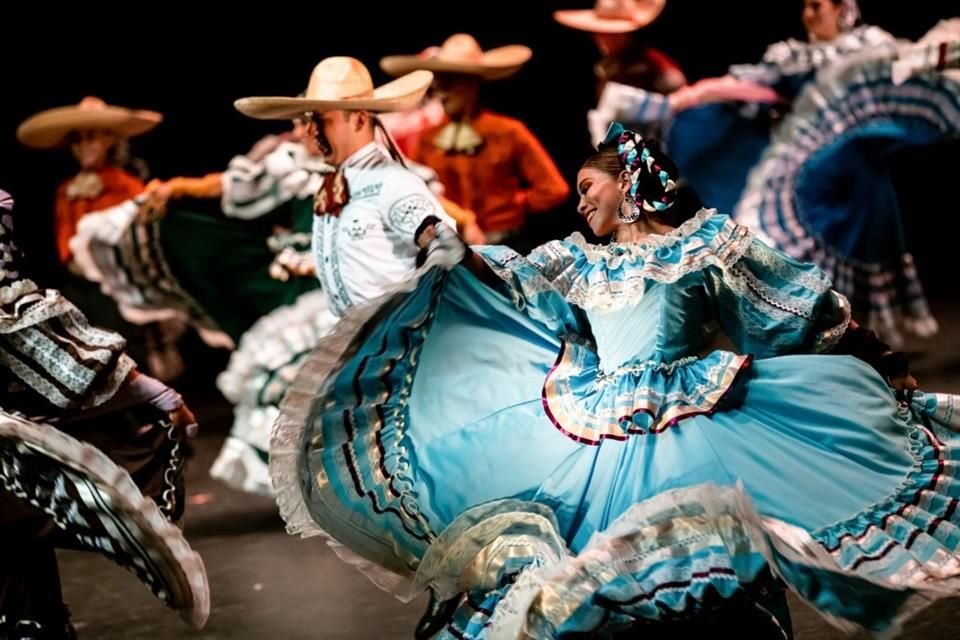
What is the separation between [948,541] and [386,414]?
1.24 m

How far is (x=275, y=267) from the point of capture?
6.71m

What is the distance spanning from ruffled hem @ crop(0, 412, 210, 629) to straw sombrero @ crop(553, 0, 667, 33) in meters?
4.95

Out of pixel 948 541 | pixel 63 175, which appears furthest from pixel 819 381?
pixel 63 175

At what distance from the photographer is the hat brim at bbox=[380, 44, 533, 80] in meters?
8.00

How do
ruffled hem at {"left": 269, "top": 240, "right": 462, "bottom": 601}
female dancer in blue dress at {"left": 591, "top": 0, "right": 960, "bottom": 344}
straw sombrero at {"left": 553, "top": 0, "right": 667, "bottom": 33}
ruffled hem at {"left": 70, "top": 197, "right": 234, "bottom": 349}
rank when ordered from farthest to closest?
1. straw sombrero at {"left": 553, "top": 0, "right": 667, "bottom": 33}
2. female dancer in blue dress at {"left": 591, "top": 0, "right": 960, "bottom": 344}
3. ruffled hem at {"left": 70, "top": 197, "right": 234, "bottom": 349}
4. ruffled hem at {"left": 269, "top": 240, "right": 462, "bottom": 601}

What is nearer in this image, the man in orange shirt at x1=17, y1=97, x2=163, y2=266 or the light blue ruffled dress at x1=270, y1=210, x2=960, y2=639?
the light blue ruffled dress at x1=270, y1=210, x2=960, y2=639

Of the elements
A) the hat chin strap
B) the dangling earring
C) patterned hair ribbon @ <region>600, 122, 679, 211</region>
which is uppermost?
patterned hair ribbon @ <region>600, 122, 679, 211</region>

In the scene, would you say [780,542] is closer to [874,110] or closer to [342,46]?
[874,110]

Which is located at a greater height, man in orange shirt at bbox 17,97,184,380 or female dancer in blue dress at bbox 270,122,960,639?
female dancer in blue dress at bbox 270,122,960,639

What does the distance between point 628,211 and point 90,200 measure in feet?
17.8

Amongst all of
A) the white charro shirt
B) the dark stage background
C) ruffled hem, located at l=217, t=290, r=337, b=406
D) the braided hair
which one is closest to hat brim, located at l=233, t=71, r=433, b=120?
the white charro shirt

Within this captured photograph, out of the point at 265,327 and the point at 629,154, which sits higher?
the point at 629,154

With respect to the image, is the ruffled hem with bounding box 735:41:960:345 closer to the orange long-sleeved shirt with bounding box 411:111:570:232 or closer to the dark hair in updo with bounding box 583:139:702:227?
the orange long-sleeved shirt with bounding box 411:111:570:232

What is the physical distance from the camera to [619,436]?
3850 millimetres
